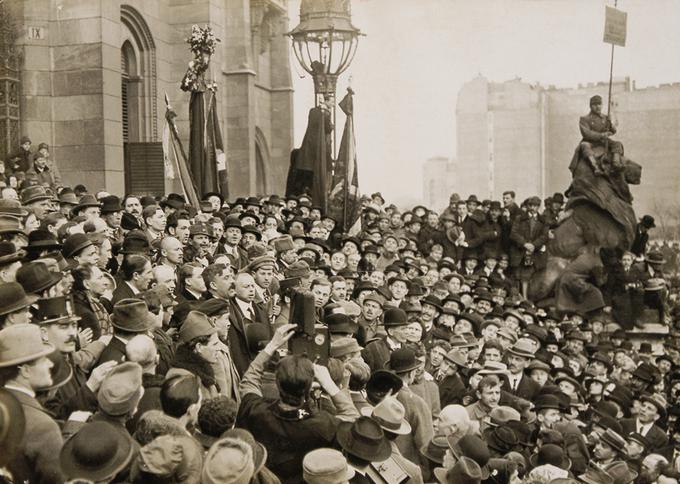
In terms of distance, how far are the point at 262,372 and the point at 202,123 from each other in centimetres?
974

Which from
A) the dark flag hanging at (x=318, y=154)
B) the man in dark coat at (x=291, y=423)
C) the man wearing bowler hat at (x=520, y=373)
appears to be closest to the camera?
the man in dark coat at (x=291, y=423)

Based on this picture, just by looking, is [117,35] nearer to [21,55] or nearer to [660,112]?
[21,55]

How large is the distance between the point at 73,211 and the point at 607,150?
14.1 m

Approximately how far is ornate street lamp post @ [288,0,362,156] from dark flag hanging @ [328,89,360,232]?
0.49 metres

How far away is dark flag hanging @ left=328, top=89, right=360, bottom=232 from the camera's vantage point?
53.3ft

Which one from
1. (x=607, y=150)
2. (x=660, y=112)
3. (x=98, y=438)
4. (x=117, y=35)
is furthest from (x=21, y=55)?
(x=660, y=112)

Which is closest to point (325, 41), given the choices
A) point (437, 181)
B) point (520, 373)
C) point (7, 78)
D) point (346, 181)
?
point (346, 181)

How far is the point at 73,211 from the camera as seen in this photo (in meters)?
9.95

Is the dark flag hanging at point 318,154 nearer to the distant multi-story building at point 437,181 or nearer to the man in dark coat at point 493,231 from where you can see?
the man in dark coat at point 493,231

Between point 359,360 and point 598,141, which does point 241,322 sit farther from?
point 598,141

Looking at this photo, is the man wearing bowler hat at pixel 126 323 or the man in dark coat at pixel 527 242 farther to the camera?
the man in dark coat at pixel 527 242

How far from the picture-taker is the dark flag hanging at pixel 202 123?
1454 cm

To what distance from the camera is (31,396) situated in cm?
423

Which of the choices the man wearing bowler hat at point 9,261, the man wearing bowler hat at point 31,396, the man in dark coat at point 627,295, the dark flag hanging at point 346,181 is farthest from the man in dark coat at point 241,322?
the man in dark coat at point 627,295
